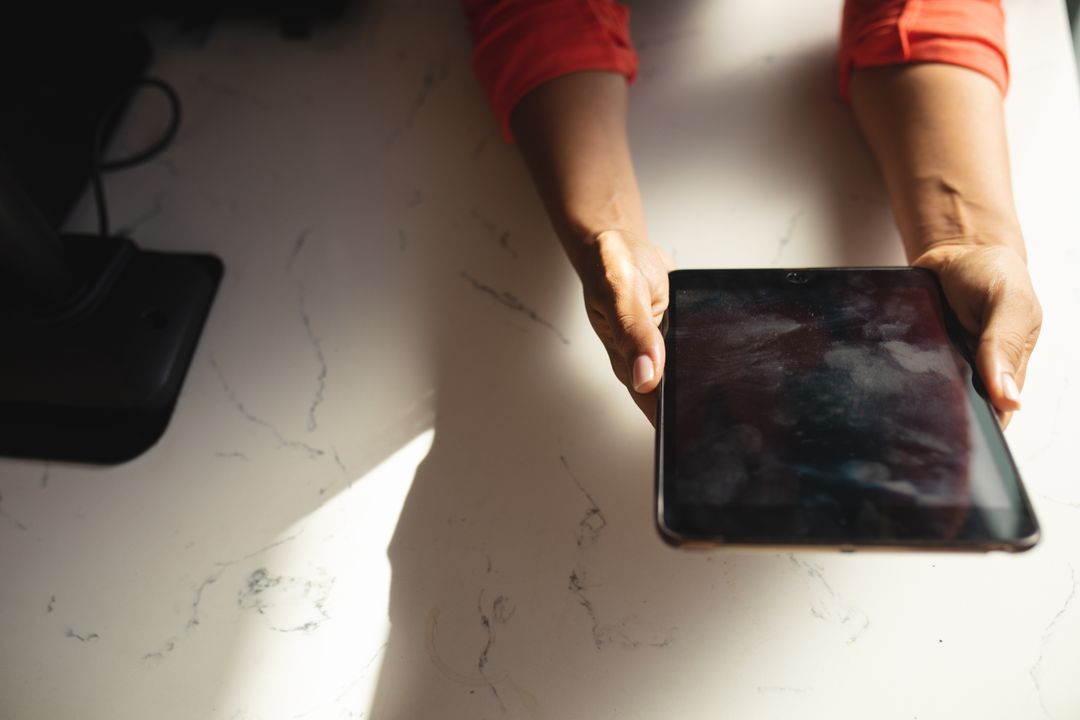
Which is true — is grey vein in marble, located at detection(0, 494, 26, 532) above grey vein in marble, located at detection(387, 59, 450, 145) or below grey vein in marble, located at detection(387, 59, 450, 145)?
below

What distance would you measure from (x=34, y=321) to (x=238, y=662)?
1.02 feet

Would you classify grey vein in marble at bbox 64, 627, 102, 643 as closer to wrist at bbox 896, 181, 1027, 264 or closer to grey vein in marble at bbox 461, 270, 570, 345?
grey vein in marble at bbox 461, 270, 570, 345

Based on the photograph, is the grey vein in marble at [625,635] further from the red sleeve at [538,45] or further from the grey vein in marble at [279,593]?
the red sleeve at [538,45]

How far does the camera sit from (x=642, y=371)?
46cm

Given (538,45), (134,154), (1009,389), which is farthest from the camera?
(134,154)

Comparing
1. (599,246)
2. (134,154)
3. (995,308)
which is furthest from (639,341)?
(134,154)

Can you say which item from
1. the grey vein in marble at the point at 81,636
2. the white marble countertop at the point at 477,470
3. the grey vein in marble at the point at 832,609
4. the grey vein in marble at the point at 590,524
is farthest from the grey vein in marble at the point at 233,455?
the grey vein in marble at the point at 832,609

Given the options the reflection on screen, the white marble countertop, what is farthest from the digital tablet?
the white marble countertop

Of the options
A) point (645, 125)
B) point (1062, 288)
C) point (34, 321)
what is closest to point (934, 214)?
point (1062, 288)

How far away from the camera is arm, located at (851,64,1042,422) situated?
0.48 metres

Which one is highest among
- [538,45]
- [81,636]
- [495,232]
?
[538,45]

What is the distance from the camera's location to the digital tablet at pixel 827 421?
39 cm

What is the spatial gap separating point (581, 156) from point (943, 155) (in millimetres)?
266

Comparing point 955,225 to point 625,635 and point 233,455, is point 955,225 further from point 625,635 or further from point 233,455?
point 233,455
